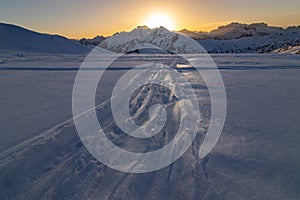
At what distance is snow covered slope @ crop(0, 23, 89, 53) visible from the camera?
2948cm

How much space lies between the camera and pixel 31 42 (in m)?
32.2

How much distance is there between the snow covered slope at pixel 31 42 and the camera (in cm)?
2948

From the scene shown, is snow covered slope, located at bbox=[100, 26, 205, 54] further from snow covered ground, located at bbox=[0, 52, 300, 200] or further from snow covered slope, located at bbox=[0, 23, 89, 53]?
snow covered ground, located at bbox=[0, 52, 300, 200]

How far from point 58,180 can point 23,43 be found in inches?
1312

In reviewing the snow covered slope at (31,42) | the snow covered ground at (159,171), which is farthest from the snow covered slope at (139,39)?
the snow covered ground at (159,171)

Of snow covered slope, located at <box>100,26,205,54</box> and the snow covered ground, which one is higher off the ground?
the snow covered ground

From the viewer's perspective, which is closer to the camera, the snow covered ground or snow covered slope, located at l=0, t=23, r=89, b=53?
the snow covered ground

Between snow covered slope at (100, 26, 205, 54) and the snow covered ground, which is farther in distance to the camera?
snow covered slope at (100, 26, 205, 54)

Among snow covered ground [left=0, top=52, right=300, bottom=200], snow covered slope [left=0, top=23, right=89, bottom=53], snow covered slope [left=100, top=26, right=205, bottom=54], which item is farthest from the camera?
snow covered slope [left=100, top=26, right=205, bottom=54]

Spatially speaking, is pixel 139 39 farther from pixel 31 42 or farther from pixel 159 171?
pixel 159 171

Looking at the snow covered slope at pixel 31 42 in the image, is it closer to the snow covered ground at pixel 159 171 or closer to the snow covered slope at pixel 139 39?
the snow covered ground at pixel 159 171

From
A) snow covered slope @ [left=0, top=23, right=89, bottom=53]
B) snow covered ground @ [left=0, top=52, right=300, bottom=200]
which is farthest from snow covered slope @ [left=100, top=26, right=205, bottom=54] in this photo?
snow covered ground @ [left=0, top=52, right=300, bottom=200]

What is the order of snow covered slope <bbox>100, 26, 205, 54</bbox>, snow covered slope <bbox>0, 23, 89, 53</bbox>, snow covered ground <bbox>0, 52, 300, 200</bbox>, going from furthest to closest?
snow covered slope <bbox>100, 26, 205, 54</bbox>, snow covered slope <bbox>0, 23, 89, 53</bbox>, snow covered ground <bbox>0, 52, 300, 200</bbox>

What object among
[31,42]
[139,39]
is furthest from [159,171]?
[139,39]
